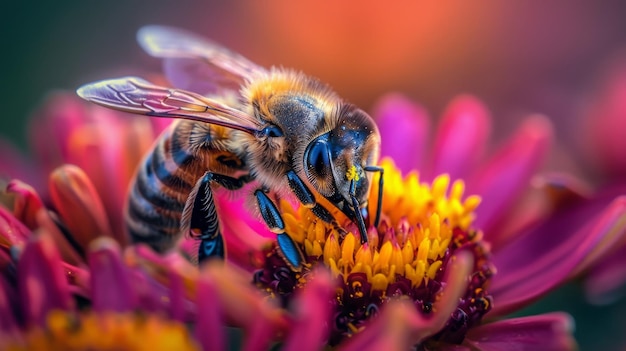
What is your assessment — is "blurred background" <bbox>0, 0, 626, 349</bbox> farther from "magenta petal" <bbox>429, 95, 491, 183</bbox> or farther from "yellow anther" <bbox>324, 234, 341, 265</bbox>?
"yellow anther" <bbox>324, 234, 341, 265</bbox>

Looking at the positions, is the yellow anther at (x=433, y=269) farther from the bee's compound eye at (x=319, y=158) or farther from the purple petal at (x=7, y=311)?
the purple petal at (x=7, y=311)

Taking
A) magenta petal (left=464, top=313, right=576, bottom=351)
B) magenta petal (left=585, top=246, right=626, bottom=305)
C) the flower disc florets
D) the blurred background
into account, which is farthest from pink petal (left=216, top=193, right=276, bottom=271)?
the blurred background

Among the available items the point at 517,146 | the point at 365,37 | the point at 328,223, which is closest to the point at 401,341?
the point at 328,223

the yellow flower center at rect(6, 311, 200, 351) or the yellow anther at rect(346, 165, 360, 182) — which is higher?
the yellow anther at rect(346, 165, 360, 182)

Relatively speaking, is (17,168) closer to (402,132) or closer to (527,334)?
(402,132)

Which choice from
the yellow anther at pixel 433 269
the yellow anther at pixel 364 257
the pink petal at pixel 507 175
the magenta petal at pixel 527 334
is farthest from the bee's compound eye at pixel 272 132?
the pink petal at pixel 507 175
